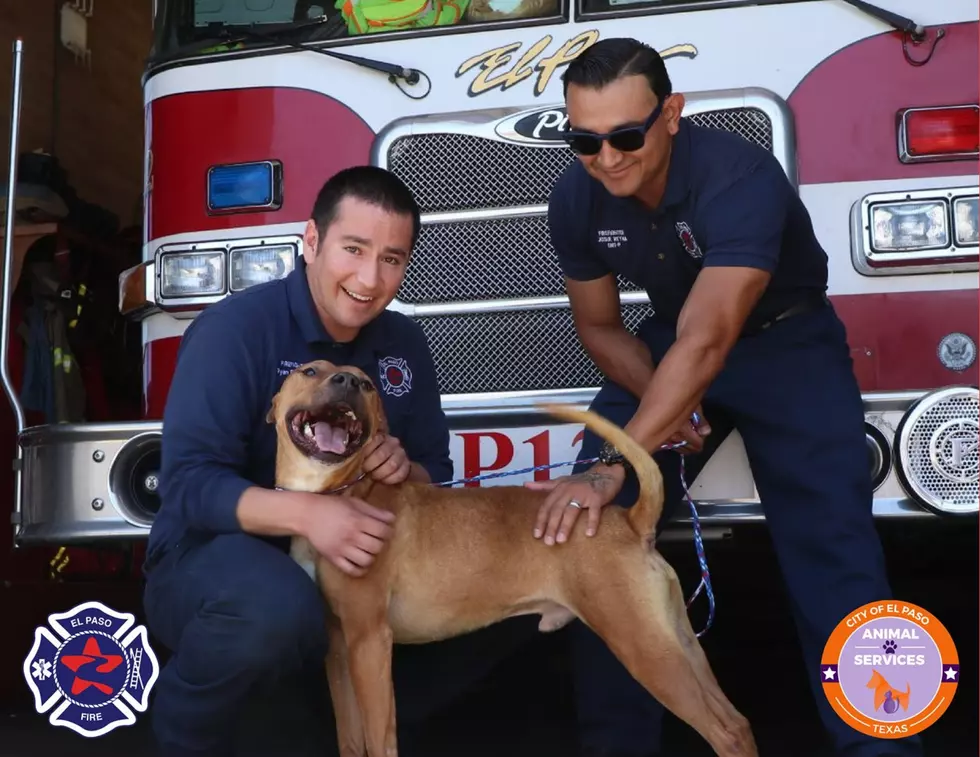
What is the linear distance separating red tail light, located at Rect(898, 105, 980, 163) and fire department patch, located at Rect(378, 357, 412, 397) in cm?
156

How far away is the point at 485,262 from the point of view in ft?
13.1

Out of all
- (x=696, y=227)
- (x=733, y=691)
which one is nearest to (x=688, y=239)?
(x=696, y=227)

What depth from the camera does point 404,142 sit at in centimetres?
405

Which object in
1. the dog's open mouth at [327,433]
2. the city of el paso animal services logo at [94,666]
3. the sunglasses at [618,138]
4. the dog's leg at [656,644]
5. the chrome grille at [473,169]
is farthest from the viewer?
the chrome grille at [473,169]

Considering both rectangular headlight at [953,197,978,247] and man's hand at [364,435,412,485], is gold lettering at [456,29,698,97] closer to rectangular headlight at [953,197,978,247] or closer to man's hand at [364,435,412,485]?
rectangular headlight at [953,197,978,247]

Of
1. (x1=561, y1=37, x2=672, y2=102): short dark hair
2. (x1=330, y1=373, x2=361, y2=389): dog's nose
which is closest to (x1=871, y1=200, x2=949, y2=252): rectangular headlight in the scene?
(x1=561, y1=37, x2=672, y2=102): short dark hair

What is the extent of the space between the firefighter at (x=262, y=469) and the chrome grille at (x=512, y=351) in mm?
554

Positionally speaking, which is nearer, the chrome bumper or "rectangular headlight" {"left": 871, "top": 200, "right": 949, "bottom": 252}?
the chrome bumper

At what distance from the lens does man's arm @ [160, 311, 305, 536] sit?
2.95m

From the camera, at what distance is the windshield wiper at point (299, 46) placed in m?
4.05

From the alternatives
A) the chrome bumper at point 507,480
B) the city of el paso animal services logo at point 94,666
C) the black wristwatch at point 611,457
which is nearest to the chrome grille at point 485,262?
the chrome bumper at point 507,480

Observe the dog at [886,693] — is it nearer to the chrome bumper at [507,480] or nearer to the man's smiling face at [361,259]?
the chrome bumper at [507,480]

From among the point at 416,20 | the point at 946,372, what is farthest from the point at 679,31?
the point at 946,372

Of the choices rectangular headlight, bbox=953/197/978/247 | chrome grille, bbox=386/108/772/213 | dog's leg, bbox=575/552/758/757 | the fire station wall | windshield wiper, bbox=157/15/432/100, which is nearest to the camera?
dog's leg, bbox=575/552/758/757
